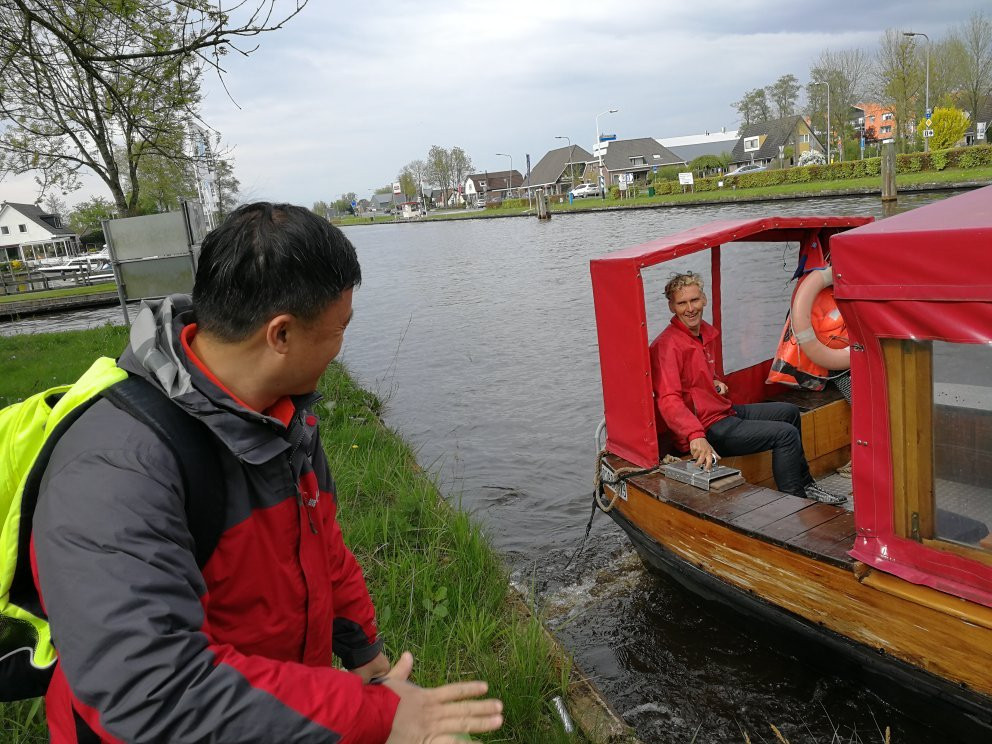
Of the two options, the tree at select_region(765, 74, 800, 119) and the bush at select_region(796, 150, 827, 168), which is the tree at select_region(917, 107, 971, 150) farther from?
the tree at select_region(765, 74, 800, 119)

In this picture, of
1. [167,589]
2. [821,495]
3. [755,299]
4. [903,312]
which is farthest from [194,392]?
[755,299]

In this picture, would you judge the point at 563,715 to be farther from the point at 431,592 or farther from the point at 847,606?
the point at 847,606

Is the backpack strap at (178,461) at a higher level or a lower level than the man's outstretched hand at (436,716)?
higher

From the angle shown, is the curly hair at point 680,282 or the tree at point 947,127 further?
the tree at point 947,127

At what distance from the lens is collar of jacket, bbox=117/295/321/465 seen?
54.9 inches

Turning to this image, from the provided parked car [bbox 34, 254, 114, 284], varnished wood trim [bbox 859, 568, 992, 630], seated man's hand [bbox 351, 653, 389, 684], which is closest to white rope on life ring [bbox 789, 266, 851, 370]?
varnished wood trim [bbox 859, 568, 992, 630]

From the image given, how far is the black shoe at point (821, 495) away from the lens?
529 centimetres

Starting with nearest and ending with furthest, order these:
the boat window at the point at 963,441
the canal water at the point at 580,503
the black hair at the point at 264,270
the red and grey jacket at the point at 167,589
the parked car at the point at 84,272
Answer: the red and grey jacket at the point at 167,589 → the black hair at the point at 264,270 → the boat window at the point at 963,441 → the canal water at the point at 580,503 → the parked car at the point at 84,272

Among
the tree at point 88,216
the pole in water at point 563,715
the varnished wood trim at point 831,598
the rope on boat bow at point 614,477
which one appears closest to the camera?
the varnished wood trim at point 831,598

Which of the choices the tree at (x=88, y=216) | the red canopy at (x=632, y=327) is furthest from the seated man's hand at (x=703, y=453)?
the tree at (x=88, y=216)

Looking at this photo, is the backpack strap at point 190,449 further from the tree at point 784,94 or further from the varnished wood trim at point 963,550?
the tree at point 784,94

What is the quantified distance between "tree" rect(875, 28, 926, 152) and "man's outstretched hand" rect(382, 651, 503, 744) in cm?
5635

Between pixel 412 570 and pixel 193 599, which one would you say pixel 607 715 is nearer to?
pixel 412 570

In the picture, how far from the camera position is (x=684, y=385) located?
5398 millimetres
